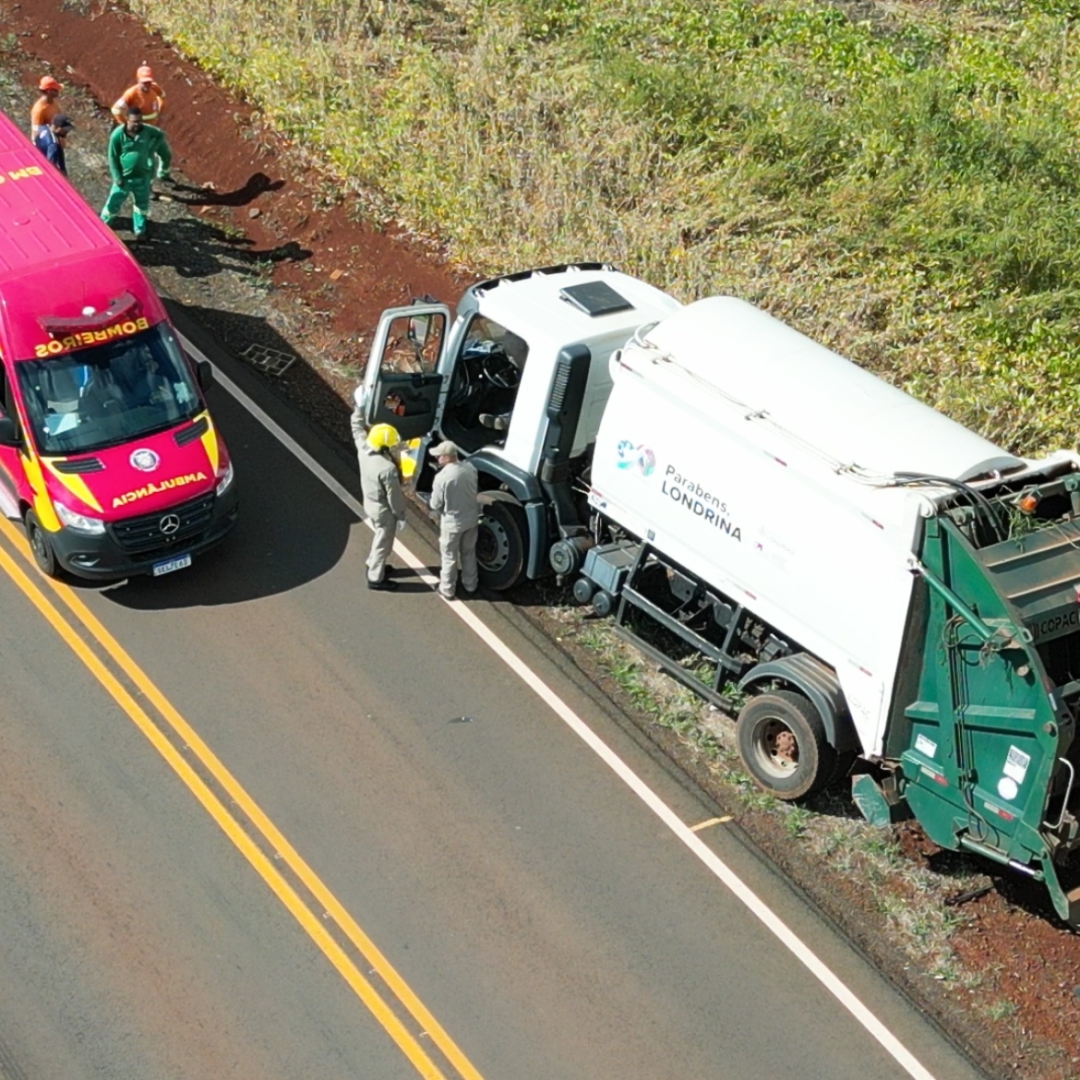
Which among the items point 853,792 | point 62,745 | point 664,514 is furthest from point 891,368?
point 62,745

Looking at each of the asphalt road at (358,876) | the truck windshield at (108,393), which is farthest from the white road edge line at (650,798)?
the truck windshield at (108,393)

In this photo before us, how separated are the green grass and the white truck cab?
3.91 meters

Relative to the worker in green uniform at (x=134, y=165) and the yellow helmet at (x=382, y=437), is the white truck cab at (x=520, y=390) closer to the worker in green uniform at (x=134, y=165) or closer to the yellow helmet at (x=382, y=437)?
the yellow helmet at (x=382, y=437)

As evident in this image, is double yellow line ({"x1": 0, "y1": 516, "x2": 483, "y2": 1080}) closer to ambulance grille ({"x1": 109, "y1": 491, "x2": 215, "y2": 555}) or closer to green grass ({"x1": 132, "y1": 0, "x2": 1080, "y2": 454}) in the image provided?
ambulance grille ({"x1": 109, "y1": 491, "x2": 215, "y2": 555})

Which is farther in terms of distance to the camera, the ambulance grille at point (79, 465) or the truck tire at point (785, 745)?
the ambulance grille at point (79, 465)

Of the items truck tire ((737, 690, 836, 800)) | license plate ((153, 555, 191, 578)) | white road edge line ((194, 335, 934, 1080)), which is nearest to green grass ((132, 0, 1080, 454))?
white road edge line ((194, 335, 934, 1080))

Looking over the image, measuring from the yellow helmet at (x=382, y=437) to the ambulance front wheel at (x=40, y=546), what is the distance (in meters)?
2.96

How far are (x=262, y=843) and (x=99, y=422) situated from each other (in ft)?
14.4

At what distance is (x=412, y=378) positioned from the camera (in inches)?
547

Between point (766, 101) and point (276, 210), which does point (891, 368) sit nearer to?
point (766, 101)

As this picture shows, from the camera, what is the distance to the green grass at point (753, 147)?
1655 centimetres

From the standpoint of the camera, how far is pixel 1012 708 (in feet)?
33.1

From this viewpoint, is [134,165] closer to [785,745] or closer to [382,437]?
[382,437]

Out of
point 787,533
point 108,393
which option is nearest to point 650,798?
point 787,533
